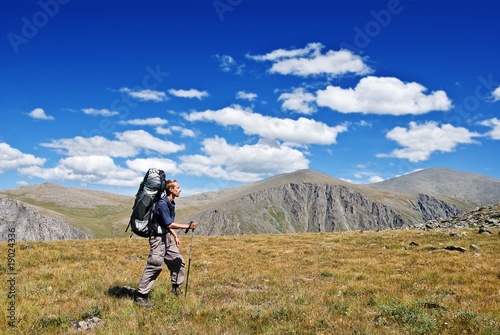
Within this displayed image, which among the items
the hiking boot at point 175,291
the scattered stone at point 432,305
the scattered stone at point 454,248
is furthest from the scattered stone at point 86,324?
the scattered stone at point 454,248

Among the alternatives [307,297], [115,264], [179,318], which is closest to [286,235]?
[115,264]

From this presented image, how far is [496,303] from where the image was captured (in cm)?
995

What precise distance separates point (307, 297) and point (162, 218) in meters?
5.07

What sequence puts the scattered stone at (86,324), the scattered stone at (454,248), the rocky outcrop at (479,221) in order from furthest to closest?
the rocky outcrop at (479,221) → the scattered stone at (454,248) → the scattered stone at (86,324)

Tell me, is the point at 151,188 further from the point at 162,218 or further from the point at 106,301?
the point at 106,301

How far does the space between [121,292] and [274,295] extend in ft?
16.1

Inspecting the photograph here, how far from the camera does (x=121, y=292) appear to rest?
11.3 m

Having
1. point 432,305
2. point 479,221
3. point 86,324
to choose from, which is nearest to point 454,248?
point 432,305

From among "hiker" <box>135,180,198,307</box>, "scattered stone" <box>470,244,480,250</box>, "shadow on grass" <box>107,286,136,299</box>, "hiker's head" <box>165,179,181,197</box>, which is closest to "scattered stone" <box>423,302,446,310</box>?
"hiker" <box>135,180,198,307</box>

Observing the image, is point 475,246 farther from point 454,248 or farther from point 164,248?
point 164,248

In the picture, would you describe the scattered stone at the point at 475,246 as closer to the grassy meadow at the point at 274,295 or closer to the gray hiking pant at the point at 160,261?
the grassy meadow at the point at 274,295

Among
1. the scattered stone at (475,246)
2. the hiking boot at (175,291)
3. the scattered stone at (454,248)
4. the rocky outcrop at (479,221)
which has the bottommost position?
the hiking boot at (175,291)

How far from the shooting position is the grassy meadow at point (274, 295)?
7934mm

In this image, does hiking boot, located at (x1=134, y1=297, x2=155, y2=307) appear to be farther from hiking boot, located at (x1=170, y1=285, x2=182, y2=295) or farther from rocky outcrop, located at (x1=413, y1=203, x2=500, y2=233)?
rocky outcrop, located at (x1=413, y1=203, x2=500, y2=233)
